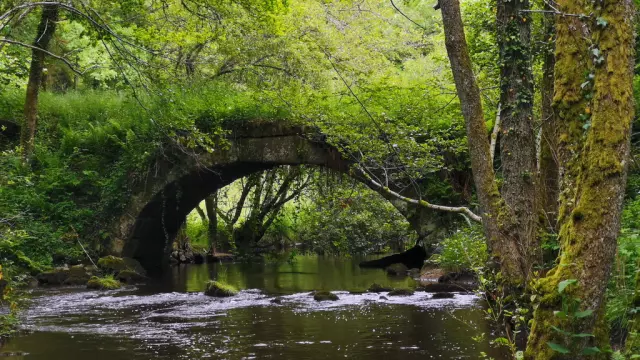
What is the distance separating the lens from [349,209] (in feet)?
69.5

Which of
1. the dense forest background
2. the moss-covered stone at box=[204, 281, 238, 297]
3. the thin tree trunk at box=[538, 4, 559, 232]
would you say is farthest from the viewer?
the moss-covered stone at box=[204, 281, 238, 297]

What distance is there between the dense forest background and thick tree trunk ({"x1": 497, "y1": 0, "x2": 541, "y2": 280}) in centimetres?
3

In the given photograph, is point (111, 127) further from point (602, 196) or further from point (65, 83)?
point (602, 196)

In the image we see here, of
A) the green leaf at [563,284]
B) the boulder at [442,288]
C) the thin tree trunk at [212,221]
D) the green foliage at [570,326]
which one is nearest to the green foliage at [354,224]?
the thin tree trunk at [212,221]

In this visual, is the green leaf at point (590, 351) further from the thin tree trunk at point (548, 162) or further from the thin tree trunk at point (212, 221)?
the thin tree trunk at point (212, 221)

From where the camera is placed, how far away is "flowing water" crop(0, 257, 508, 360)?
7.46 m

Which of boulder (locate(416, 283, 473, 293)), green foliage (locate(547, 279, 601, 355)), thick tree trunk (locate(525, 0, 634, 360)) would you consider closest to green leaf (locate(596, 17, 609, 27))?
thick tree trunk (locate(525, 0, 634, 360))

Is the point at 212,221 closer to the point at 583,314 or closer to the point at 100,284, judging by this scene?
the point at 100,284

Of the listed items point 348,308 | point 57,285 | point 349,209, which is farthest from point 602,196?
point 349,209

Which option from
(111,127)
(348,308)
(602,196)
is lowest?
(348,308)

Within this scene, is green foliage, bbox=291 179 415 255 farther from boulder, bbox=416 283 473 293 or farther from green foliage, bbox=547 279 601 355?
green foliage, bbox=547 279 601 355

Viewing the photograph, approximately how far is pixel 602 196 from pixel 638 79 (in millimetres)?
7457

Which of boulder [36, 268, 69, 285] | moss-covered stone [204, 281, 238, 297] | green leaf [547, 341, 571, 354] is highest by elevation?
boulder [36, 268, 69, 285]

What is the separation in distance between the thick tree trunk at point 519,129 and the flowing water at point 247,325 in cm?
120
